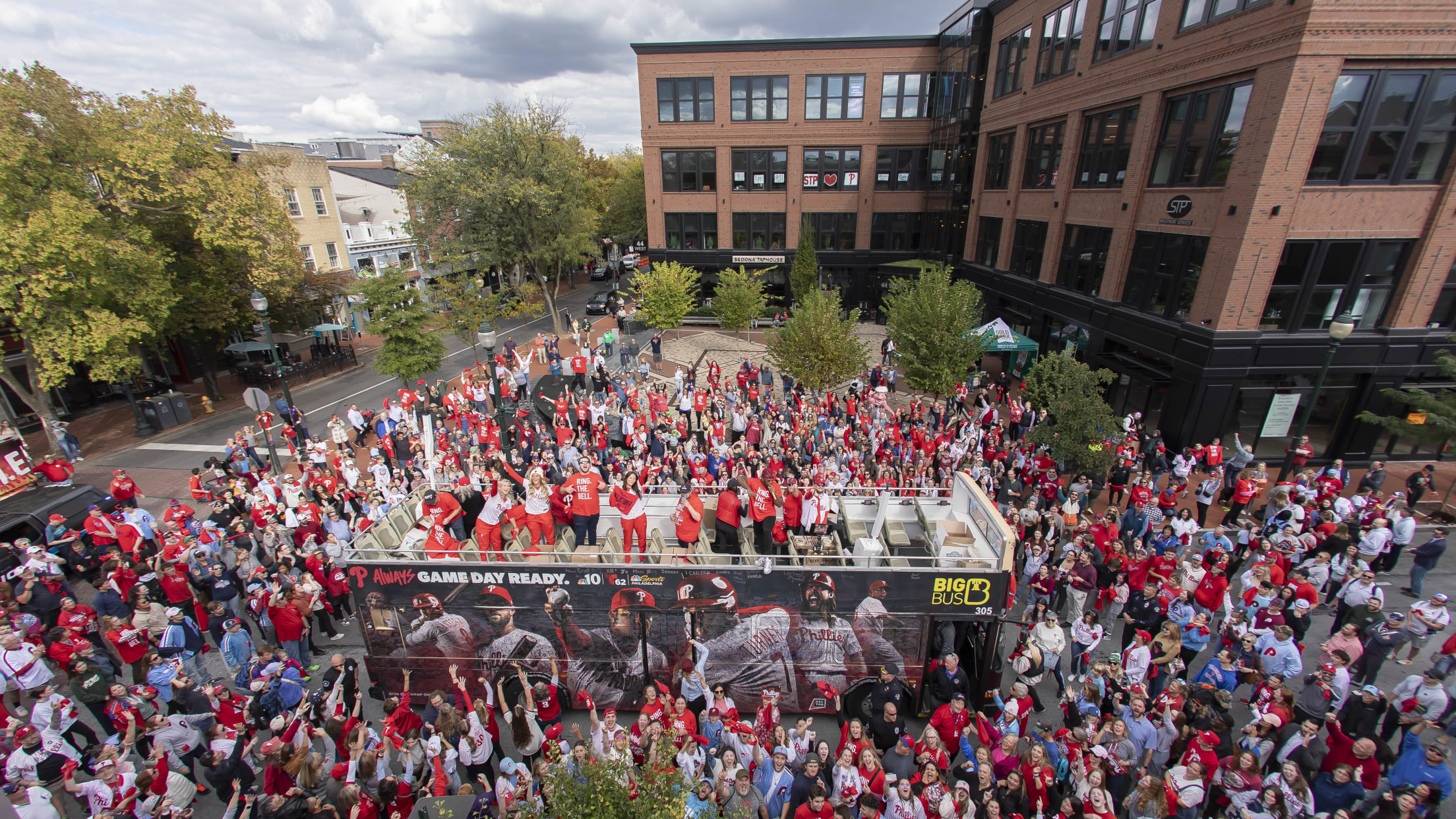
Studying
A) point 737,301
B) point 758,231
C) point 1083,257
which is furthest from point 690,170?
point 1083,257

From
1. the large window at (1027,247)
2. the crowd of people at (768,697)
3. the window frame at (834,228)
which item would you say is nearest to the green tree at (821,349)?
the crowd of people at (768,697)

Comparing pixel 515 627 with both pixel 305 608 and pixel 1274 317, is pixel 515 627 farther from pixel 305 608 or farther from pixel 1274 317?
pixel 1274 317

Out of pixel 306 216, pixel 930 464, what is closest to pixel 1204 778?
pixel 930 464

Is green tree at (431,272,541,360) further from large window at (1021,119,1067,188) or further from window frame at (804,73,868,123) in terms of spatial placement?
large window at (1021,119,1067,188)

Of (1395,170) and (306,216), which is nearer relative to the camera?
(1395,170)

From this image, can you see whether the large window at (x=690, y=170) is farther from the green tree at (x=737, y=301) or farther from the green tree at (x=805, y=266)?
the green tree at (x=737, y=301)

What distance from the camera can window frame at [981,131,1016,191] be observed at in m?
26.9

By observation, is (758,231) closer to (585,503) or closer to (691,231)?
(691,231)

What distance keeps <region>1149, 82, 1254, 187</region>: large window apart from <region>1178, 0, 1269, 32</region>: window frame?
5.64 feet

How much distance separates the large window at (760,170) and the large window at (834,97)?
2.89 m

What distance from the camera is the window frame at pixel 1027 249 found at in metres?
24.2

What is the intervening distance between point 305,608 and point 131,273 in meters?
17.6

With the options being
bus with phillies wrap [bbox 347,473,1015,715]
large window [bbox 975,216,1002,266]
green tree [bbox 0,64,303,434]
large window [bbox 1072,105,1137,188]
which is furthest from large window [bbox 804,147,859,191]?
bus with phillies wrap [bbox 347,473,1015,715]

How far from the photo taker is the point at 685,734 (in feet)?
23.5
